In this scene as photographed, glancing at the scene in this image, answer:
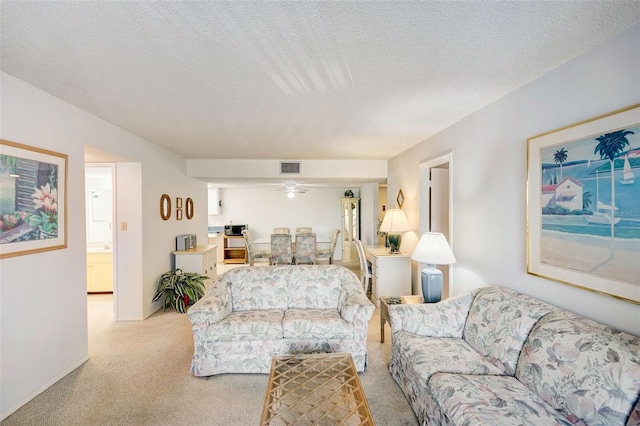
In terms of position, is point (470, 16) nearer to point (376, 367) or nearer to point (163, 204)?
point (376, 367)

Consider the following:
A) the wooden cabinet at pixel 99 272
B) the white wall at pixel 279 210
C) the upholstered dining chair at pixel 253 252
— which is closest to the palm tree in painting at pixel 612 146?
the upholstered dining chair at pixel 253 252

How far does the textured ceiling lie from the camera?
134 centimetres

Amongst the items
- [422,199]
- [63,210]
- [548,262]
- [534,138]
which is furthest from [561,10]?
[63,210]

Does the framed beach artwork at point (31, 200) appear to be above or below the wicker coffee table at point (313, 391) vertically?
above

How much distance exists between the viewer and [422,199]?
388cm

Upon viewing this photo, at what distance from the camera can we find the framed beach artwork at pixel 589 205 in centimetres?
143

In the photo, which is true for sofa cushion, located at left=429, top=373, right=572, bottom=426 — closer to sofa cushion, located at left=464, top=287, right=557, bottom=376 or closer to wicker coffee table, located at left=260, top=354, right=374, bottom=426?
sofa cushion, located at left=464, top=287, right=557, bottom=376

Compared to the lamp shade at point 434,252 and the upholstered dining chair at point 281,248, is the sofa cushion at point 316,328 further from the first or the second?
the upholstered dining chair at point 281,248

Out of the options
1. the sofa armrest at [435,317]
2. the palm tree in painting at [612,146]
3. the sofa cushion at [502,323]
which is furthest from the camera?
the sofa armrest at [435,317]

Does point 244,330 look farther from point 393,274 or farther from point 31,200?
point 393,274

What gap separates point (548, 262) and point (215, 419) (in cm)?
250

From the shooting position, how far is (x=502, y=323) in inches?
75.4

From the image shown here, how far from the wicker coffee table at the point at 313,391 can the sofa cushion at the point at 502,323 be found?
926 mm

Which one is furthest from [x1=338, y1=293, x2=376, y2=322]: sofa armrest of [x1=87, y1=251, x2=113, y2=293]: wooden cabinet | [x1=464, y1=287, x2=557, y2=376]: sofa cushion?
A: [x1=87, y1=251, x2=113, y2=293]: wooden cabinet
